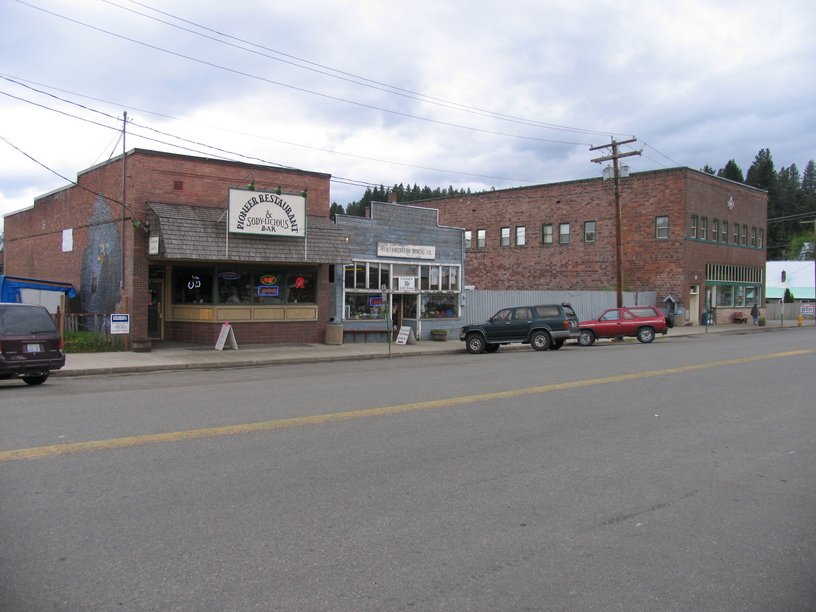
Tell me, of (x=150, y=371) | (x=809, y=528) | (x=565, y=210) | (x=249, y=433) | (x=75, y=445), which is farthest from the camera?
(x=565, y=210)

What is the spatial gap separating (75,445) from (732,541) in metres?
6.71

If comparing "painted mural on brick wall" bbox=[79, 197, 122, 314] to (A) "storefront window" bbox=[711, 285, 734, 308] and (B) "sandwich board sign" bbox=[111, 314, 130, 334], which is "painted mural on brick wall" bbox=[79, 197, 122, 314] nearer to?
(B) "sandwich board sign" bbox=[111, 314, 130, 334]

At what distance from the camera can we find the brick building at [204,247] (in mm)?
19922

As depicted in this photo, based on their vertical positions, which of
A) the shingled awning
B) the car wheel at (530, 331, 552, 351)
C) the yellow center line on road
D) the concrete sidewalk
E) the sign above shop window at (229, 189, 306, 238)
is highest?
the sign above shop window at (229, 189, 306, 238)

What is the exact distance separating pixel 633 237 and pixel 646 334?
48.7ft

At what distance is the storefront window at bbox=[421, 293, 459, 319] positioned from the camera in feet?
89.8

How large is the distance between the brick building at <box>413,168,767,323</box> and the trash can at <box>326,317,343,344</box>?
2387cm

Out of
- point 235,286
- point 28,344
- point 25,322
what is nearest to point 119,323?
point 235,286

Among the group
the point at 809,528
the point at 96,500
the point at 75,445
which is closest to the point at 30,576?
the point at 96,500

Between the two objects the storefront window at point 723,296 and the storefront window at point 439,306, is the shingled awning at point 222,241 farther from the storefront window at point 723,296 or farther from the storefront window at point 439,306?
the storefront window at point 723,296

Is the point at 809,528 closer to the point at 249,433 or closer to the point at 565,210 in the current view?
the point at 249,433

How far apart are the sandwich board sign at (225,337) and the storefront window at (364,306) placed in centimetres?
512

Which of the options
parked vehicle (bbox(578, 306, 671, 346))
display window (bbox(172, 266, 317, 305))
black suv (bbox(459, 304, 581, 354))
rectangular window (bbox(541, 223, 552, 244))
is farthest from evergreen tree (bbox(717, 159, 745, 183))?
display window (bbox(172, 266, 317, 305))

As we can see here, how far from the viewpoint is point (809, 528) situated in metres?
5.14
